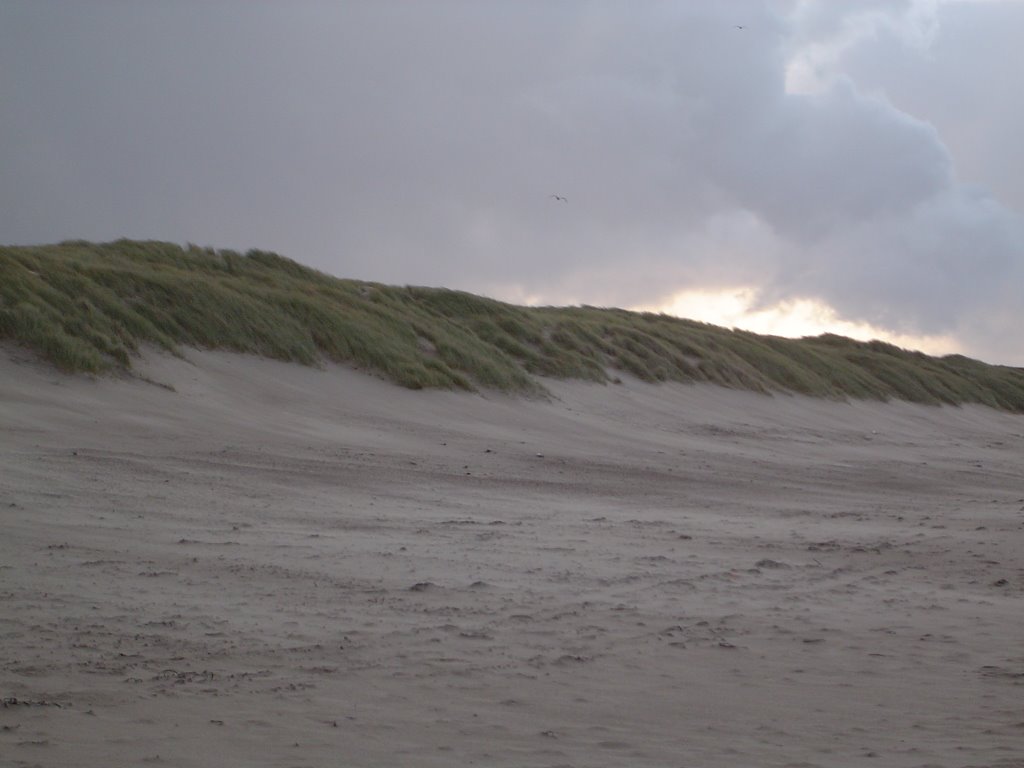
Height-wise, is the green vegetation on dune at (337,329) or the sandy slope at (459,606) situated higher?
the green vegetation on dune at (337,329)

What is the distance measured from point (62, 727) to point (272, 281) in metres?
15.6

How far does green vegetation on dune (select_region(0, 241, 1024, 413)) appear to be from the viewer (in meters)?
12.5

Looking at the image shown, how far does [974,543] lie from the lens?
7523 mm

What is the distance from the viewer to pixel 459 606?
17.4 ft

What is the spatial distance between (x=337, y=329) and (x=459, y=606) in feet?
34.0

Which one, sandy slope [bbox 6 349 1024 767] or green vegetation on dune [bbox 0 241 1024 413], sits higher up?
green vegetation on dune [bbox 0 241 1024 413]

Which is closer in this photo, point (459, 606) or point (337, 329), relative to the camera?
point (459, 606)

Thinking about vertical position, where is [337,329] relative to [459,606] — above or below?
above

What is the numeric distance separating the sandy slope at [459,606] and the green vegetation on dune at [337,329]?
174 centimetres

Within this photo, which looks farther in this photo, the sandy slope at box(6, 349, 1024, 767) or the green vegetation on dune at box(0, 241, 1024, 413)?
the green vegetation on dune at box(0, 241, 1024, 413)

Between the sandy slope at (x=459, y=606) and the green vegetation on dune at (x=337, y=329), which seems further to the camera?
the green vegetation on dune at (x=337, y=329)

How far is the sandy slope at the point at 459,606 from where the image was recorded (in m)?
3.78

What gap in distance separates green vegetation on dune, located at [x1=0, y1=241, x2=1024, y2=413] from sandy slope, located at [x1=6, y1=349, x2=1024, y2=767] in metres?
1.74

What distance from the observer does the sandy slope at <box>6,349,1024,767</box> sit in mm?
3777
